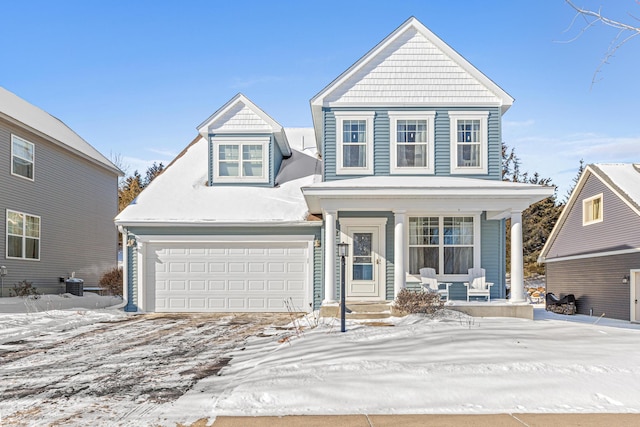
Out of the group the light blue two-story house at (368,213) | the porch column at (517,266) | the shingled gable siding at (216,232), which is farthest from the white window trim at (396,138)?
the shingled gable siding at (216,232)

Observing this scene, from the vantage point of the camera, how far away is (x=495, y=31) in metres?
13.0

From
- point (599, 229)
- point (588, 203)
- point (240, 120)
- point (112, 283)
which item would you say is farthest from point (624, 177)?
point (112, 283)

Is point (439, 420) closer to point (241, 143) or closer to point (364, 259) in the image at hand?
point (364, 259)

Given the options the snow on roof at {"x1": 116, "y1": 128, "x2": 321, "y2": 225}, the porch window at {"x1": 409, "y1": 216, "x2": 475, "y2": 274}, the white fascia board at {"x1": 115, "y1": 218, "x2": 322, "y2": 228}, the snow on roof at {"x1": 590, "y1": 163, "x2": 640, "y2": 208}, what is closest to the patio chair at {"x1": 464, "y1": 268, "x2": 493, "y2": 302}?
the porch window at {"x1": 409, "y1": 216, "x2": 475, "y2": 274}

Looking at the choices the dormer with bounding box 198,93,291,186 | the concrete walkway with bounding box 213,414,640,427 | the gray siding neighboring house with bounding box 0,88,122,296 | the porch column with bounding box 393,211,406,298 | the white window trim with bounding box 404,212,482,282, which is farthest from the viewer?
the dormer with bounding box 198,93,291,186

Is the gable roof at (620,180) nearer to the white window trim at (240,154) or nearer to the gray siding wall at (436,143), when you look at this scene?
the gray siding wall at (436,143)

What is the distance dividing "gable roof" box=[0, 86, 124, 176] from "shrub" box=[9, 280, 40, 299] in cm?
488

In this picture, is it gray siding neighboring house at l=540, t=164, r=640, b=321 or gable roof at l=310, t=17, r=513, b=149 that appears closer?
gable roof at l=310, t=17, r=513, b=149

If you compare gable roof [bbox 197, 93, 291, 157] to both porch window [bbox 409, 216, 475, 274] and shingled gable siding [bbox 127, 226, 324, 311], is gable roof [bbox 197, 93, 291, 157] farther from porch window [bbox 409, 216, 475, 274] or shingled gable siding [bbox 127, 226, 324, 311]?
porch window [bbox 409, 216, 475, 274]

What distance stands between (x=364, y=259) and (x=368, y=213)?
127 cm

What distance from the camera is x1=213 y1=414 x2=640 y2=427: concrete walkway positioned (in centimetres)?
459

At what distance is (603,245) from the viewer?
1641 cm

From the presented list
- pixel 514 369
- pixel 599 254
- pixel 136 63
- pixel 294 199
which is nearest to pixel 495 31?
pixel 294 199

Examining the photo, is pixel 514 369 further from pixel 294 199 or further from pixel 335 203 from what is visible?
pixel 294 199
